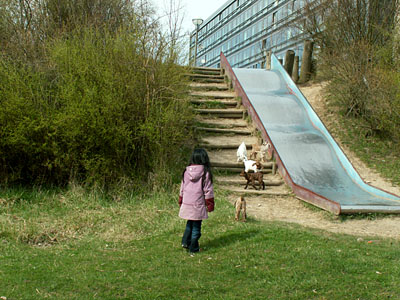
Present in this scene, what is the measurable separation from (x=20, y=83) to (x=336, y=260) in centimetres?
691

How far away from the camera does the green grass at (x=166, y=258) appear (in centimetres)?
459

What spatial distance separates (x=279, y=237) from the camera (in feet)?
21.4

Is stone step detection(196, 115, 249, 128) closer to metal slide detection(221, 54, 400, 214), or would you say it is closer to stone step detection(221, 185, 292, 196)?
metal slide detection(221, 54, 400, 214)

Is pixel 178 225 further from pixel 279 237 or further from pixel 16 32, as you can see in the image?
pixel 16 32

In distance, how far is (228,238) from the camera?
6.52 m

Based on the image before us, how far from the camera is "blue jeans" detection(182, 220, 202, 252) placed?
597 centimetres

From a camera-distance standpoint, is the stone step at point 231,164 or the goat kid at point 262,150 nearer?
the stone step at point 231,164

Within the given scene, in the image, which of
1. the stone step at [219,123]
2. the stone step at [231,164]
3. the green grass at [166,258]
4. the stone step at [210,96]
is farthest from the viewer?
the stone step at [210,96]

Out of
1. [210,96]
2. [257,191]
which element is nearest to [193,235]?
[257,191]

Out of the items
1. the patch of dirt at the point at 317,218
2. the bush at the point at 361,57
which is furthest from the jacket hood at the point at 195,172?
the bush at the point at 361,57

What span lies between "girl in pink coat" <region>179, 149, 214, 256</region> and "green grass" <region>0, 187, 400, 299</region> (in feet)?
0.81

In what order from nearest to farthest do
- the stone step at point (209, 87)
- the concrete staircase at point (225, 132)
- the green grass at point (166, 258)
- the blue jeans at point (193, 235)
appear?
the green grass at point (166, 258) < the blue jeans at point (193, 235) < the concrete staircase at point (225, 132) < the stone step at point (209, 87)

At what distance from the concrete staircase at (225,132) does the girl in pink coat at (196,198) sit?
12.7ft

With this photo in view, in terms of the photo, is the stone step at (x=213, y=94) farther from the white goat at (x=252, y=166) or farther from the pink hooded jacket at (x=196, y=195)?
the pink hooded jacket at (x=196, y=195)
